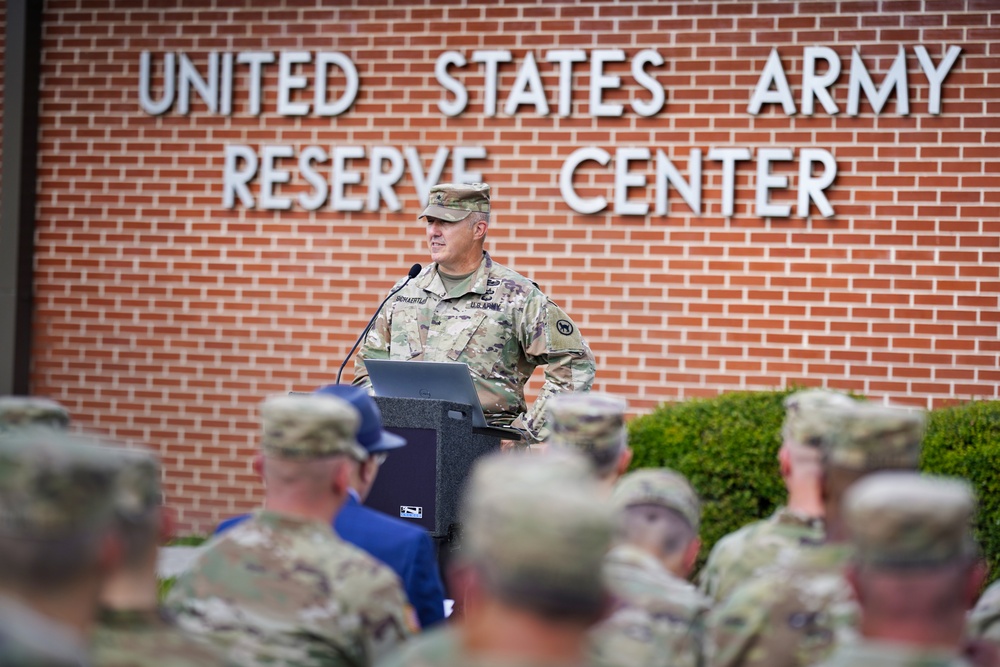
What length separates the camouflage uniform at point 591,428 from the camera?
346 cm

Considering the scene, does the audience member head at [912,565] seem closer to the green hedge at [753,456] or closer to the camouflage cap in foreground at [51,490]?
the camouflage cap in foreground at [51,490]

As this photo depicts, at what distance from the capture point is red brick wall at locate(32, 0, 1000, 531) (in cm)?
755

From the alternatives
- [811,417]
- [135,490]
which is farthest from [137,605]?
[811,417]

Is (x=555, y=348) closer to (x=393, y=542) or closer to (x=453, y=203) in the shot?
(x=453, y=203)

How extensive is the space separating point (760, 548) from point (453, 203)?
3.00 m

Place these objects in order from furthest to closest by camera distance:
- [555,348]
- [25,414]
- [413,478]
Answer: [555,348] → [413,478] → [25,414]

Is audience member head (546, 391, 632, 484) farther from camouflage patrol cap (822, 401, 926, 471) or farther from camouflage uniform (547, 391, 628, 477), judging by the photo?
camouflage patrol cap (822, 401, 926, 471)

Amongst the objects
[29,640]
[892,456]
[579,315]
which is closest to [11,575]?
[29,640]

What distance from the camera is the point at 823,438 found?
3152 mm

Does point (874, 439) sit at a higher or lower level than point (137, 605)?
higher

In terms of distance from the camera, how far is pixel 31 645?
5.63 ft

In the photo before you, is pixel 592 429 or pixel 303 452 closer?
pixel 303 452

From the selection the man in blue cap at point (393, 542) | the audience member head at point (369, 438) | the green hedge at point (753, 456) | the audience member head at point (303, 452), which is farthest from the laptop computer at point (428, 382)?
the audience member head at point (303, 452)

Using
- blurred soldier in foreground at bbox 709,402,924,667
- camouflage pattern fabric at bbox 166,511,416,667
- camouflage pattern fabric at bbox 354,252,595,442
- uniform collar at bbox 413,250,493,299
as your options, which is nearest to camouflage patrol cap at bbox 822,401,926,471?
blurred soldier in foreground at bbox 709,402,924,667
